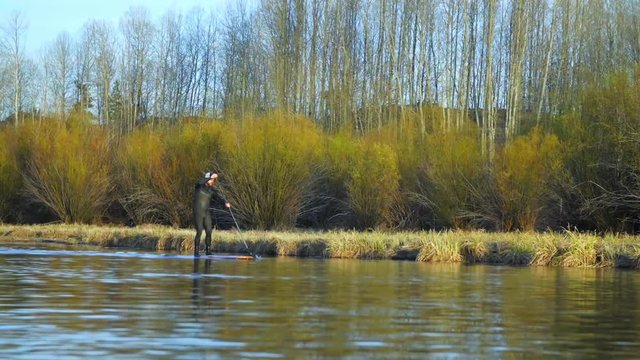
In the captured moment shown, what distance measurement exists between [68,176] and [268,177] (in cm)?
970

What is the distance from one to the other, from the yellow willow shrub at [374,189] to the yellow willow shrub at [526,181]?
181 inches

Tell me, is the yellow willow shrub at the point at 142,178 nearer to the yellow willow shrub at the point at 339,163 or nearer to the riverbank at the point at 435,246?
the yellow willow shrub at the point at 339,163

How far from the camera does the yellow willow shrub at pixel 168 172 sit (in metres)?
43.0

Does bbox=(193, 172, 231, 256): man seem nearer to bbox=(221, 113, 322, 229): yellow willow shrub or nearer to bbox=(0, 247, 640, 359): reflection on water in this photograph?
bbox=(0, 247, 640, 359): reflection on water

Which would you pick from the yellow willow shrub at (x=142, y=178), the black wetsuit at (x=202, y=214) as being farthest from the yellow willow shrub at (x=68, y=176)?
the black wetsuit at (x=202, y=214)

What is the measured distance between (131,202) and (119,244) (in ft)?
33.3

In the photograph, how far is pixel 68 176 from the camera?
44750 millimetres

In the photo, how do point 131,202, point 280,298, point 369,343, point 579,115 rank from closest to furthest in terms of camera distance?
point 369,343
point 280,298
point 579,115
point 131,202

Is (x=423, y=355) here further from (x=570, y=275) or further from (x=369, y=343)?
(x=570, y=275)

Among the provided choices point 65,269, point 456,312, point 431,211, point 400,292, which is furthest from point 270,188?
point 456,312

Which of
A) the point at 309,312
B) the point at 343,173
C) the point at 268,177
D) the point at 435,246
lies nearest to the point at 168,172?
the point at 268,177

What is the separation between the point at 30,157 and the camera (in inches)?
1837

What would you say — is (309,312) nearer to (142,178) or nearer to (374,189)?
(374,189)

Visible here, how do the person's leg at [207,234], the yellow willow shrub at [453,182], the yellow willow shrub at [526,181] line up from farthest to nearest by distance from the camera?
the yellow willow shrub at [453,182], the yellow willow shrub at [526,181], the person's leg at [207,234]
